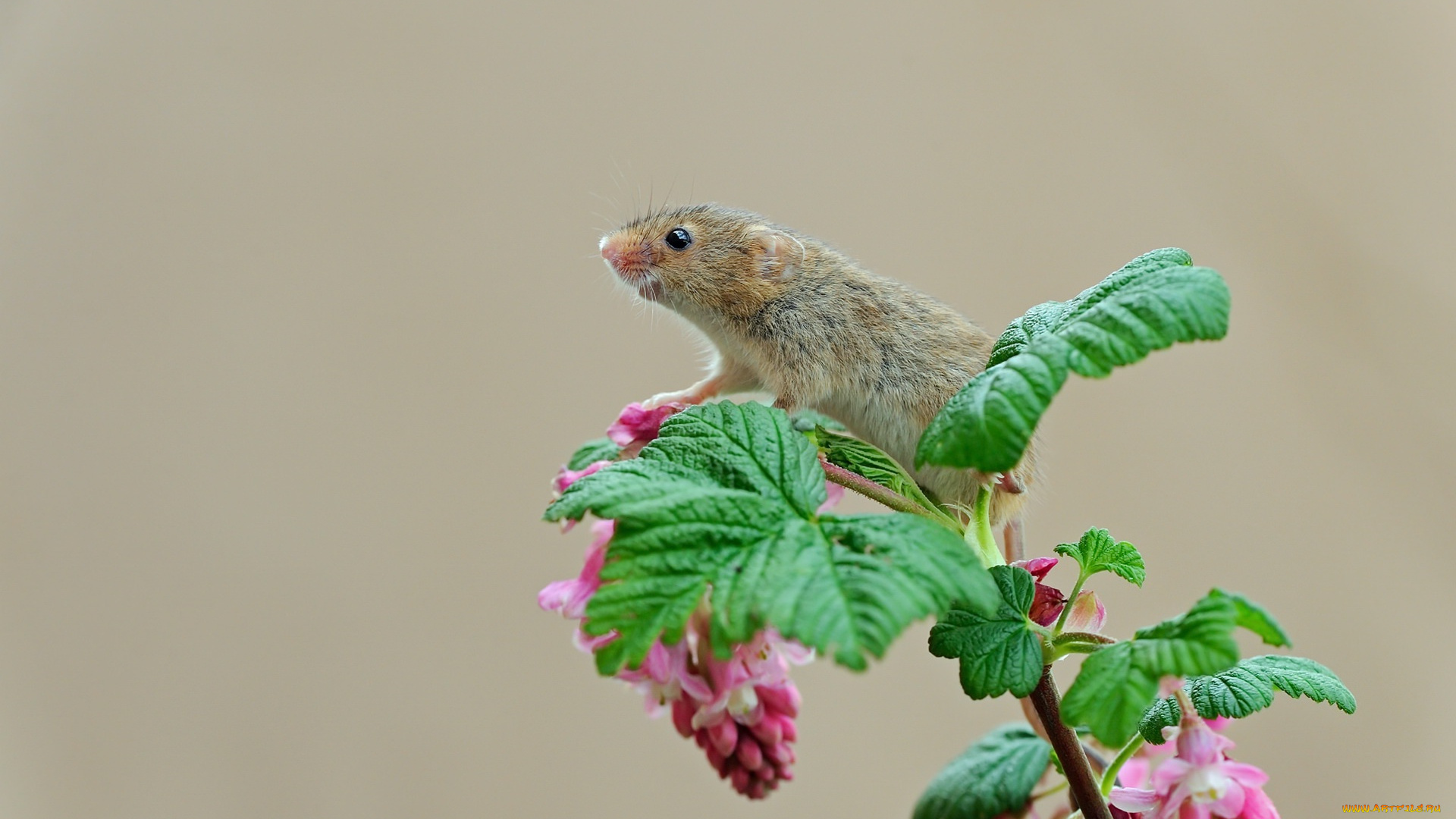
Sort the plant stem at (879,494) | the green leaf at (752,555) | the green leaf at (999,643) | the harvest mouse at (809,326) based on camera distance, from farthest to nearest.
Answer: the harvest mouse at (809,326)
the plant stem at (879,494)
the green leaf at (999,643)
the green leaf at (752,555)

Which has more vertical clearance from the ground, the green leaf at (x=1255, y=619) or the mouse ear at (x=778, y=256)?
the mouse ear at (x=778, y=256)

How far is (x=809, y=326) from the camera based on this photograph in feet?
4.08

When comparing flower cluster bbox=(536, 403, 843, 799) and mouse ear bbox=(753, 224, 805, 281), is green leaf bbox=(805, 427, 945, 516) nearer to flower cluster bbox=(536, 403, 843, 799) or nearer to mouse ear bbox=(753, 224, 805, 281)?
flower cluster bbox=(536, 403, 843, 799)

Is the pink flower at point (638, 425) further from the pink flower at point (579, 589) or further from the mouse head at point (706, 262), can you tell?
the mouse head at point (706, 262)

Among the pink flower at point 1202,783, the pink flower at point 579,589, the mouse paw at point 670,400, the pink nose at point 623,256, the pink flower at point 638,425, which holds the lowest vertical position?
the pink flower at point 1202,783

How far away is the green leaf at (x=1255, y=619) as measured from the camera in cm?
61

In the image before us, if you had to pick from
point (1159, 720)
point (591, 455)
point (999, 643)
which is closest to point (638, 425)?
point (591, 455)

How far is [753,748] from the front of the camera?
0.83 m

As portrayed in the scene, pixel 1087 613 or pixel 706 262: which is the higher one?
pixel 706 262

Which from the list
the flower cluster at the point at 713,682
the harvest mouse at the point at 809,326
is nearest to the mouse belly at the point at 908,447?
the harvest mouse at the point at 809,326

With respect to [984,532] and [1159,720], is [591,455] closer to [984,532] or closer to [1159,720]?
[984,532]

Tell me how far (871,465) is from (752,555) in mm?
322

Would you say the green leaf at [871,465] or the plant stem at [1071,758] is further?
the green leaf at [871,465]

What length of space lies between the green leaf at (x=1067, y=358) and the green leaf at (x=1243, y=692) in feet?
0.96
